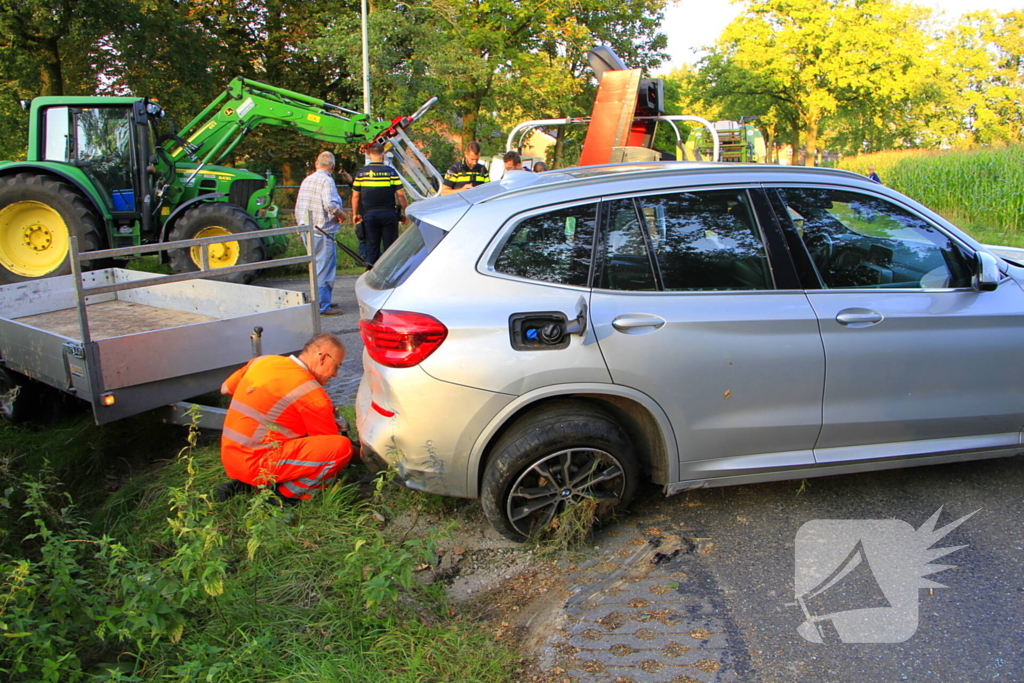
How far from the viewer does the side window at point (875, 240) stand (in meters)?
4.06

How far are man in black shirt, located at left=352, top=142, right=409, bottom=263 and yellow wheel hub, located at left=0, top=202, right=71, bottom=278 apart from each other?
12.9ft

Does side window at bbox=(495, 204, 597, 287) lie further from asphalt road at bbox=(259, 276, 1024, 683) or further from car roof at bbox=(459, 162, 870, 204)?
asphalt road at bbox=(259, 276, 1024, 683)

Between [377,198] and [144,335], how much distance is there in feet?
17.7

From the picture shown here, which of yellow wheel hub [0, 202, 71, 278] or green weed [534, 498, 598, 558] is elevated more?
yellow wheel hub [0, 202, 71, 278]

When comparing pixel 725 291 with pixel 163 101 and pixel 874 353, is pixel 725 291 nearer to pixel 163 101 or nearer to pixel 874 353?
pixel 874 353

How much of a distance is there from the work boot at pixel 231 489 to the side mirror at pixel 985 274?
3.99 metres

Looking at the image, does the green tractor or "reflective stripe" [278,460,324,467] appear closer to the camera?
"reflective stripe" [278,460,324,467]

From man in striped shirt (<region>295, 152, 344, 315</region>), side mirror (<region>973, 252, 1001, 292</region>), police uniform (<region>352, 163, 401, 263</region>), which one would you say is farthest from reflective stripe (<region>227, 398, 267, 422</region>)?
police uniform (<region>352, 163, 401, 263</region>)

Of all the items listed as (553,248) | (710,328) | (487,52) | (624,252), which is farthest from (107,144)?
(487,52)

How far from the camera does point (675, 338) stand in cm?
365

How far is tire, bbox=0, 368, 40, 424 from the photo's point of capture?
5.39m

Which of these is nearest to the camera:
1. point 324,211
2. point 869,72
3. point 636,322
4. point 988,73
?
point 636,322

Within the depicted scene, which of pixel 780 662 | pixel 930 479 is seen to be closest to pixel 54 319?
pixel 780 662

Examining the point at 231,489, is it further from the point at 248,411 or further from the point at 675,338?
the point at 675,338
